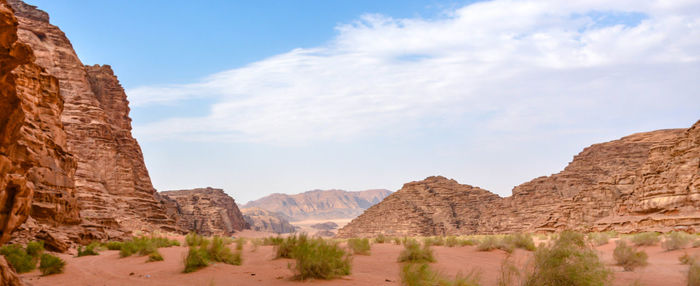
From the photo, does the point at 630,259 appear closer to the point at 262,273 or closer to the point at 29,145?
the point at 262,273

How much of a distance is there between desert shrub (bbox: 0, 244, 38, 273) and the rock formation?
24308 mm

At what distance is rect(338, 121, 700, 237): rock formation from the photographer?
25.7 meters

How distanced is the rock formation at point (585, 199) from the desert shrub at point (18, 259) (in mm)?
24308

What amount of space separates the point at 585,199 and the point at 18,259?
41.7 m

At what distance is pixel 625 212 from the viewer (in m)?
29.5

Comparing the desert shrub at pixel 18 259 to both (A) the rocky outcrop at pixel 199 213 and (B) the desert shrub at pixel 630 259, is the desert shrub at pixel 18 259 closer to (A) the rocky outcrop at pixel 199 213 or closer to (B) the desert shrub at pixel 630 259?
(B) the desert shrub at pixel 630 259

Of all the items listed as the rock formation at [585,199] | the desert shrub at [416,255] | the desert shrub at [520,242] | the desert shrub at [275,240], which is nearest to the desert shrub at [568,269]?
the desert shrub at [416,255]

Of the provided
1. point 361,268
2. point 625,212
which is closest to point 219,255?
point 361,268

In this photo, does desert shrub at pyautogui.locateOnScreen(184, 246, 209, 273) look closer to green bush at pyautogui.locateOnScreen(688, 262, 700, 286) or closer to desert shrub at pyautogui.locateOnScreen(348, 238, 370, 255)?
desert shrub at pyautogui.locateOnScreen(348, 238, 370, 255)

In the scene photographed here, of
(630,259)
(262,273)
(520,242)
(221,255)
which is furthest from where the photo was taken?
(520,242)

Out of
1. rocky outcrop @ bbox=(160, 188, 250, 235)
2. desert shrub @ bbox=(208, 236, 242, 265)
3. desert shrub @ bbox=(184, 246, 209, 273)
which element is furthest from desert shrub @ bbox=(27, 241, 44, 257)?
rocky outcrop @ bbox=(160, 188, 250, 235)

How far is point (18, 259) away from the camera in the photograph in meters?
10.0

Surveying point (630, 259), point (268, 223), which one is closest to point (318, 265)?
point (630, 259)

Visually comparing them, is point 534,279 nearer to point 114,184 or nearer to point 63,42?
point 114,184
